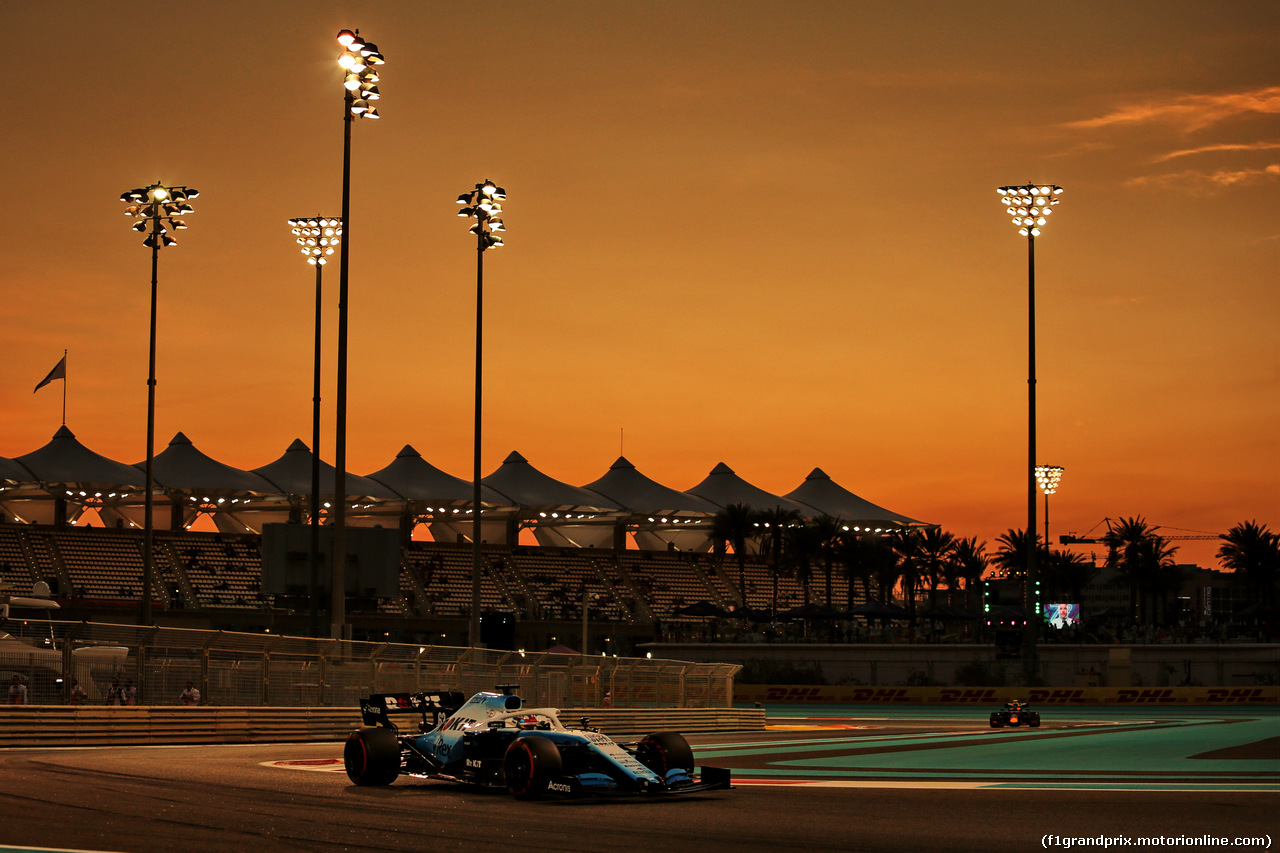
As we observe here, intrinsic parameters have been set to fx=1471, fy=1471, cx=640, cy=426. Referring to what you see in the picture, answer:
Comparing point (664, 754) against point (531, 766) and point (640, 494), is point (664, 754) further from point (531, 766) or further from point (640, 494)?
point (640, 494)

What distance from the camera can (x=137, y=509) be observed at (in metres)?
93.3

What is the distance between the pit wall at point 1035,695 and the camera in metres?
56.9

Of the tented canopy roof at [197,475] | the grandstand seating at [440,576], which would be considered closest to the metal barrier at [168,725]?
the grandstand seating at [440,576]

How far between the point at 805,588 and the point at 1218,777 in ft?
241

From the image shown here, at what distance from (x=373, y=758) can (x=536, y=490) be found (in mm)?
71706

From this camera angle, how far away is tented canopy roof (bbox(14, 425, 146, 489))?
256 feet

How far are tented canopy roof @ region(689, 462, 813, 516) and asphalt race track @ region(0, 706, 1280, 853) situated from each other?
2782 inches

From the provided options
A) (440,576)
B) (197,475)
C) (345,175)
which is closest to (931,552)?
(440,576)

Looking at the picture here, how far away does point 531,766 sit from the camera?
16.1 meters

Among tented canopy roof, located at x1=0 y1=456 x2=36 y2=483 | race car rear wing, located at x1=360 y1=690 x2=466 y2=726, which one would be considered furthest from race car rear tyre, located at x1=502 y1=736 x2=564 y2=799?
tented canopy roof, located at x1=0 y1=456 x2=36 y2=483

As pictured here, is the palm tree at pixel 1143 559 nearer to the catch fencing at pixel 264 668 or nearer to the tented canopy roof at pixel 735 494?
the tented canopy roof at pixel 735 494

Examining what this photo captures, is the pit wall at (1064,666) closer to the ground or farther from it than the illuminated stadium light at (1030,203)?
closer to the ground

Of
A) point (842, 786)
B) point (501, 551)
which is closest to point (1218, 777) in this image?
point (842, 786)

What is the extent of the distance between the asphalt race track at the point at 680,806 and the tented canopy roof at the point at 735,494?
232ft
